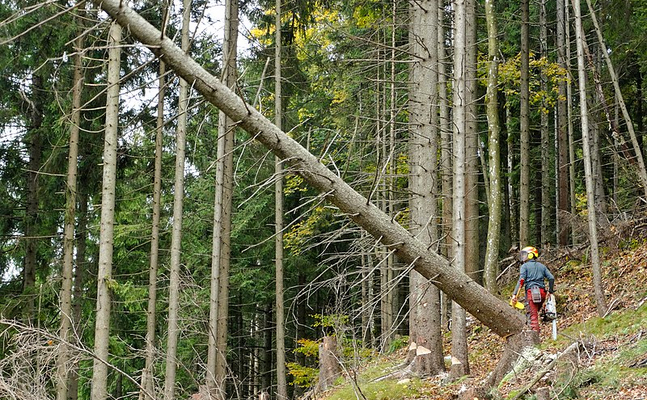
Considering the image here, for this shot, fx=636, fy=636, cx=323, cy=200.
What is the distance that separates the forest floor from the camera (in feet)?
22.9

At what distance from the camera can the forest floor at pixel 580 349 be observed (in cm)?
696

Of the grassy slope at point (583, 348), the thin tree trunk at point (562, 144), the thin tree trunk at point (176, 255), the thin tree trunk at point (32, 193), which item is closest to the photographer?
the grassy slope at point (583, 348)

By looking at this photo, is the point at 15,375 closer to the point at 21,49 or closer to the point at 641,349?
the point at 641,349

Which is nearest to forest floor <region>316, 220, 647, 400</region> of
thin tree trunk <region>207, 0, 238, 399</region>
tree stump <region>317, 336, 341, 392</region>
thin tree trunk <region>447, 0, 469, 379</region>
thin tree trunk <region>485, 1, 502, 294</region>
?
thin tree trunk <region>447, 0, 469, 379</region>

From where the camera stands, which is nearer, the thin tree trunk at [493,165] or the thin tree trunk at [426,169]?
the thin tree trunk at [426,169]

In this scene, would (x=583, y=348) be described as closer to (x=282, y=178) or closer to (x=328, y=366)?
(x=328, y=366)

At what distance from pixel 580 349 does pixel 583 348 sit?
0.43 ft

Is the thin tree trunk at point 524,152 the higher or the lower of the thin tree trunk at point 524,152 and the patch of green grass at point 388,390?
the higher

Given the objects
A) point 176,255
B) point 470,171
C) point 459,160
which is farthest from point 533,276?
point 176,255

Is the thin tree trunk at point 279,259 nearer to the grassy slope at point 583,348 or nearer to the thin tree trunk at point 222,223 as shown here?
the thin tree trunk at point 222,223

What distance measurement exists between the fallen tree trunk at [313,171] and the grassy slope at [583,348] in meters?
1.43

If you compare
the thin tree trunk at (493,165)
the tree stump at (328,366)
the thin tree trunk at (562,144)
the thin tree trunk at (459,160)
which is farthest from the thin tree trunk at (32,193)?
the thin tree trunk at (562,144)

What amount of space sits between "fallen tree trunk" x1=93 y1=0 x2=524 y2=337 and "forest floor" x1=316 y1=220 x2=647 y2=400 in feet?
4.56

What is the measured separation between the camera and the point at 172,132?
17.8m
